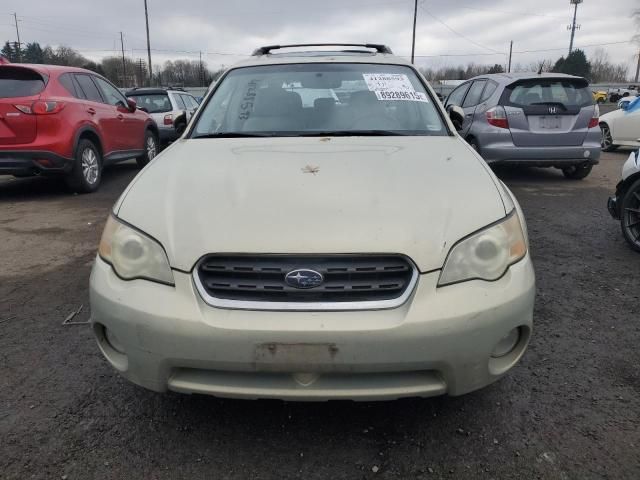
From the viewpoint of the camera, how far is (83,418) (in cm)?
233

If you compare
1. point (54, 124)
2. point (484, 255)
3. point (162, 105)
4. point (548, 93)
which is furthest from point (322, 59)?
point (162, 105)

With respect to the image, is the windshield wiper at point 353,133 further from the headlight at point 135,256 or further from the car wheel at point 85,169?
the car wheel at point 85,169

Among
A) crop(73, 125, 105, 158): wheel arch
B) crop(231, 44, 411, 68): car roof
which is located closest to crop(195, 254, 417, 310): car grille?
crop(231, 44, 411, 68): car roof

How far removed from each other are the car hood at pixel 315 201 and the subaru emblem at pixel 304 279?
0.28ft

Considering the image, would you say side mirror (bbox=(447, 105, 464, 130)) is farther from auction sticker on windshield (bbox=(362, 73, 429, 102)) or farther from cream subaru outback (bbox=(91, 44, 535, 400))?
cream subaru outback (bbox=(91, 44, 535, 400))

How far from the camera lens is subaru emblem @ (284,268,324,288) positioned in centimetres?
189

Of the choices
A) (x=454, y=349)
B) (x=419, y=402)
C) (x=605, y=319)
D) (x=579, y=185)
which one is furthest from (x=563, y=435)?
(x=579, y=185)

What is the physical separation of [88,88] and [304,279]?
699 cm

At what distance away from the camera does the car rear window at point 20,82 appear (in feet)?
21.1

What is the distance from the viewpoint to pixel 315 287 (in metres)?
1.89

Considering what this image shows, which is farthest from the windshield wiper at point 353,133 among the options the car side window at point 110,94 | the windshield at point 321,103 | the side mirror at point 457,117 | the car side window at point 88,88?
the car side window at point 110,94

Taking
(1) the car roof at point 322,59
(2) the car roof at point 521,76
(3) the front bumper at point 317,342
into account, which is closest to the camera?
(3) the front bumper at point 317,342

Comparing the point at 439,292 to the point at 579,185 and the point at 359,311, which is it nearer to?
the point at 359,311

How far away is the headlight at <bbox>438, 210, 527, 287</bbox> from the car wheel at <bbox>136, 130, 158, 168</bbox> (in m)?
8.22
